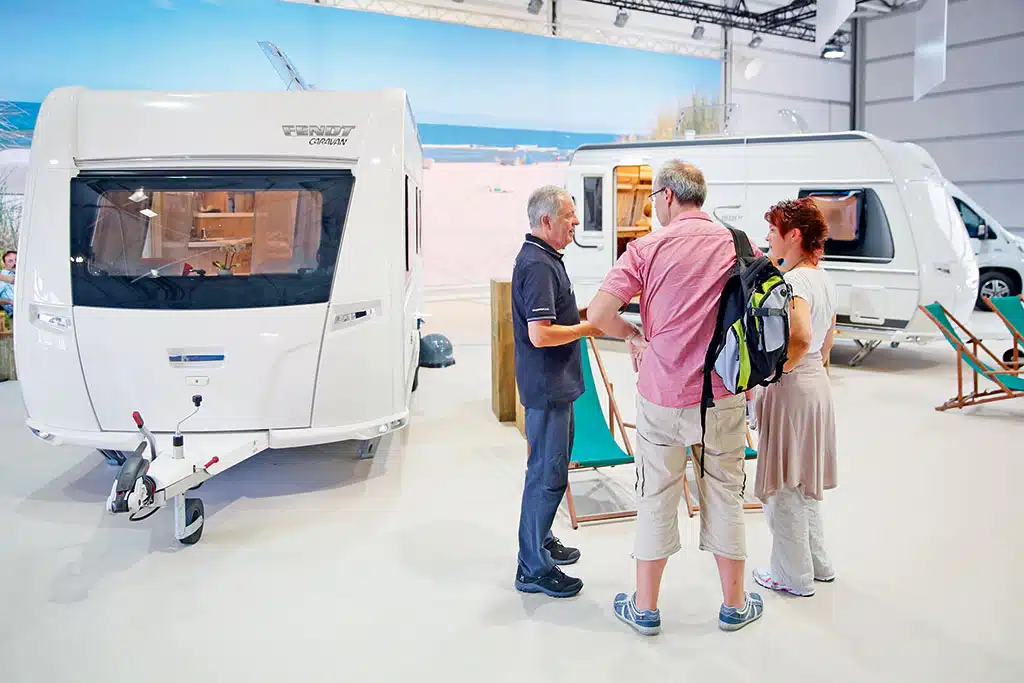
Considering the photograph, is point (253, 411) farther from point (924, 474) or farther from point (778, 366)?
point (924, 474)

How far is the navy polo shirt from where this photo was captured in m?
3.15

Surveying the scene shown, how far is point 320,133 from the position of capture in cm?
450

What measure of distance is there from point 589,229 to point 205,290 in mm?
5854

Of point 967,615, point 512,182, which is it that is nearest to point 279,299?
point 967,615

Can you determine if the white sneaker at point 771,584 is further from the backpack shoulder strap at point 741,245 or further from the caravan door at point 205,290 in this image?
the caravan door at point 205,290

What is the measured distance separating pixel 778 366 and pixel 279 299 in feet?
8.64

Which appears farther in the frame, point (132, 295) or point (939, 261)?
point (939, 261)

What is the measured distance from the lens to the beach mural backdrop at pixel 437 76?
37.1ft

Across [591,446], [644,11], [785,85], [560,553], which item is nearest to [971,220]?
[644,11]

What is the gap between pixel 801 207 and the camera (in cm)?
316

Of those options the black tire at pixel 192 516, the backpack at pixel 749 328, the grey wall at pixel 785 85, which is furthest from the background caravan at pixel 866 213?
the grey wall at pixel 785 85

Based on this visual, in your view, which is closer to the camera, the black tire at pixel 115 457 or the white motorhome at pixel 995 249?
the black tire at pixel 115 457

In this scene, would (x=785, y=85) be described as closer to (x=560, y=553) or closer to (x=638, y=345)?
(x=560, y=553)

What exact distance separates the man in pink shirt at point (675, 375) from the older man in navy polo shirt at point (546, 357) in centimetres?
28
